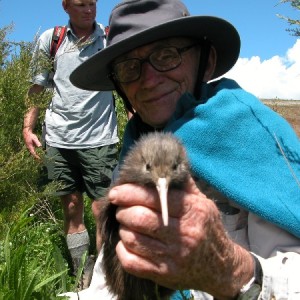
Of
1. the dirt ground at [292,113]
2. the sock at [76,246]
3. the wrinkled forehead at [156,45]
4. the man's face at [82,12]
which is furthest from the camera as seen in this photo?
the dirt ground at [292,113]

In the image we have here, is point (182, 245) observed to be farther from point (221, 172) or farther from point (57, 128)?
point (57, 128)

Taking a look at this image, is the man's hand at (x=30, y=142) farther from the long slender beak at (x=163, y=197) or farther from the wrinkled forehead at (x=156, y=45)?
the long slender beak at (x=163, y=197)

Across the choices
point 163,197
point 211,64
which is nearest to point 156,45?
point 211,64

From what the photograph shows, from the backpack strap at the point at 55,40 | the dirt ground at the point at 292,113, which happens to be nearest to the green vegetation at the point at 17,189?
the backpack strap at the point at 55,40

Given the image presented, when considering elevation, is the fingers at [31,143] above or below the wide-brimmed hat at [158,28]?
below

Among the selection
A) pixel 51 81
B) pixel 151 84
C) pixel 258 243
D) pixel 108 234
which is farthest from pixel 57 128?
pixel 258 243

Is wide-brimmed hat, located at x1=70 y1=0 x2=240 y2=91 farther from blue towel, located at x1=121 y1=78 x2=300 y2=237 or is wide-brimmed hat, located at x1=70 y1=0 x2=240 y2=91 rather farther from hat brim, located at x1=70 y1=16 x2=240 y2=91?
blue towel, located at x1=121 y1=78 x2=300 y2=237

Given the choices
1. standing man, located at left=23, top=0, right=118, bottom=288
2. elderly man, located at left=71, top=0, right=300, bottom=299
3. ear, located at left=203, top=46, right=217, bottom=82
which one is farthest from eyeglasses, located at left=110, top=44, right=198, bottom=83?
standing man, located at left=23, top=0, right=118, bottom=288
